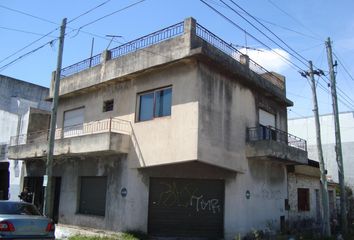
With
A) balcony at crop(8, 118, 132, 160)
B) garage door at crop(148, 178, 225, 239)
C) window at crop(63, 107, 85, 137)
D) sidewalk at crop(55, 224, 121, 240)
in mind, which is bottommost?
sidewalk at crop(55, 224, 121, 240)

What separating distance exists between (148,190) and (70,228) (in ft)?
14.1

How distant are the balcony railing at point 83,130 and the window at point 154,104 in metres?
0.90

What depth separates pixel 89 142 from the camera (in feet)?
54.3

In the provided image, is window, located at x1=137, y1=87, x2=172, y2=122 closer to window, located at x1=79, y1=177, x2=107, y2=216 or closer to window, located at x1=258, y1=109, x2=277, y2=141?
window, located at x1=79, y1=177, x2=107, y2=216

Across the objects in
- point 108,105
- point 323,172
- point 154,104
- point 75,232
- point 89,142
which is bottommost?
point 75,232

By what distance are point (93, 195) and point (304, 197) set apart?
12.4 m

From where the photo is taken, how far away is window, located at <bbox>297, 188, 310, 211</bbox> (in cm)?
2253

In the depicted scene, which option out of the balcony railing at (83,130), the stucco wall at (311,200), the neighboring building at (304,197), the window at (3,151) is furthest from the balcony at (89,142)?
the stucco wall at (311,200)

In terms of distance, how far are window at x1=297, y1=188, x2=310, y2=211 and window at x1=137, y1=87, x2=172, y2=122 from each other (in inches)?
426

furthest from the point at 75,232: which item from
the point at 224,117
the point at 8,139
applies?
the point at 8,139

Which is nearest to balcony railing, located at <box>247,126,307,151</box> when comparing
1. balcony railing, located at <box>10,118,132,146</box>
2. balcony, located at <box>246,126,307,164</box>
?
balcony, located at <box>246,126,307,164</box>

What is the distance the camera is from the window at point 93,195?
17.4 metres

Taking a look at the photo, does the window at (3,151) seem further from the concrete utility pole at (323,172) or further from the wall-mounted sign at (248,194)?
the concrete utility pole at (323,172)

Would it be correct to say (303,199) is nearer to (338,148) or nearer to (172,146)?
(338,148)
